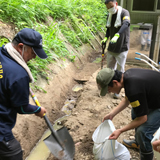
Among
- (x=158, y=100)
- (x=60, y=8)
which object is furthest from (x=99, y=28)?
(x=158, y=100)

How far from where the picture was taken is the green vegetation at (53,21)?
15.7 feet

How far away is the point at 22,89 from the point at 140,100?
126cm

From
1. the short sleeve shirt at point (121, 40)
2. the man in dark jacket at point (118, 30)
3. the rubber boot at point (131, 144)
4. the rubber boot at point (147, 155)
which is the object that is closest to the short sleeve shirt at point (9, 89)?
the rubber boot at point (147, 155)

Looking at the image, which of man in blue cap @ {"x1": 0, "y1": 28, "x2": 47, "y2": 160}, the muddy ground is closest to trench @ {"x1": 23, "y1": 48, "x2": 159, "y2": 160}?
the muddy ground

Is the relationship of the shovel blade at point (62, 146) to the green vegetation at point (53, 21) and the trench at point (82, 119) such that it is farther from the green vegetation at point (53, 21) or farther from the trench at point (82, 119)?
the green vegetation at point (53, 21)

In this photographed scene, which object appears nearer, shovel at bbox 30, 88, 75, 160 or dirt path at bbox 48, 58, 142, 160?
shovel at bbox 30, 88, 75, 160

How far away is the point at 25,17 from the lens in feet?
16.9

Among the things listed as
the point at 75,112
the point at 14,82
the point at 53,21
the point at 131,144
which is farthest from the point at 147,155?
the point at 53,21

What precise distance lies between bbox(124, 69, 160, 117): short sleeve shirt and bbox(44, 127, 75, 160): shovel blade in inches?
52.0

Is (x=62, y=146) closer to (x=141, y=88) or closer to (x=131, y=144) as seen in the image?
(x=131, y=144)

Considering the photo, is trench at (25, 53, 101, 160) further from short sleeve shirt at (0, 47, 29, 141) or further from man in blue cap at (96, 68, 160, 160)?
man in blue cap at (96, 68, 160, 160)

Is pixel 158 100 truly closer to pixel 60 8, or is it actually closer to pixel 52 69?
Answer: pixel 52 69

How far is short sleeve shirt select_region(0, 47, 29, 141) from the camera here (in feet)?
5.68

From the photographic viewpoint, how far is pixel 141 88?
2016mm
